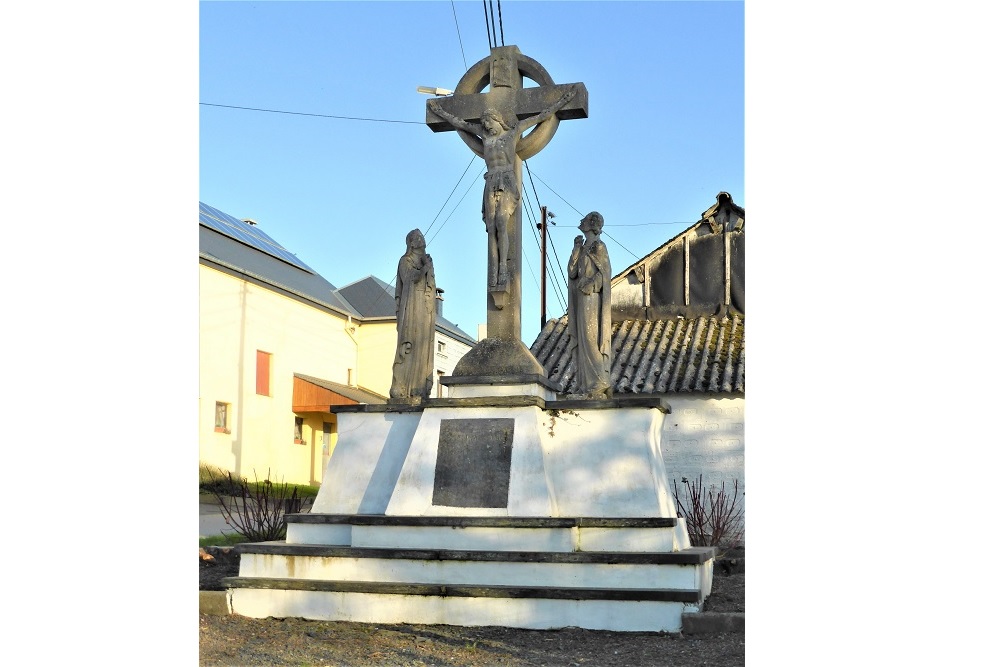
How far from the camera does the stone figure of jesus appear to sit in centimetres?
937

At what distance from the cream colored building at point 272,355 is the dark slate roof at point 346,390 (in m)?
0.07

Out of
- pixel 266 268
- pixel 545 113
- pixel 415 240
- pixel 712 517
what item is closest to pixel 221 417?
pixel 266 268

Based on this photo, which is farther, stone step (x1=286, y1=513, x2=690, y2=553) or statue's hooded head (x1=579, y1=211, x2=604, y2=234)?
statue's hooded head (x1=579, y1=211, x2=604, y2=234)

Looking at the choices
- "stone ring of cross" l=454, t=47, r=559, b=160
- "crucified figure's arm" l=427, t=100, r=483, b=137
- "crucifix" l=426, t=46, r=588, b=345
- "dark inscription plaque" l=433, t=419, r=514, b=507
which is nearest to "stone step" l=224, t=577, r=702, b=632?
"dark inscription plaque" l=433, t=419, r=514, b=507

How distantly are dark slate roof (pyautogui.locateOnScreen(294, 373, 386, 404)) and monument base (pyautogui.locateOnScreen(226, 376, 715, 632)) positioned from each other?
19.7 m

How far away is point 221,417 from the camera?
83.5 ft

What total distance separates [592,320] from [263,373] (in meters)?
20.1

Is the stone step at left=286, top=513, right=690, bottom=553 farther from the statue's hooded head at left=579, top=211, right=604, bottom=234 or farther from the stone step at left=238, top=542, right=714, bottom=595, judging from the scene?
the statue's hooded head at left=579, top=211, right=604, bottom=234

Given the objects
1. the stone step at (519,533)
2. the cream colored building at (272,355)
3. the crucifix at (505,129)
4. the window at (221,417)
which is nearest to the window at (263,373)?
the cream colored building at (272,355)

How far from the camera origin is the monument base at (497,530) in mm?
7516

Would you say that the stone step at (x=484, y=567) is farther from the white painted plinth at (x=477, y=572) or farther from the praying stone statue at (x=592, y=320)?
the praying stone statue at (x=592, y=320)

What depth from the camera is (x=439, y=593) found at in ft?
25.1

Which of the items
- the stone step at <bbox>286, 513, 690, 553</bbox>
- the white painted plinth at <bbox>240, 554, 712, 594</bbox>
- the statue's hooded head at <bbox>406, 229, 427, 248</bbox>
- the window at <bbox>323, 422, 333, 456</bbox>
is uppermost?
the statue's hooded head at <bbox>406, 229, 427, 248</bbox>

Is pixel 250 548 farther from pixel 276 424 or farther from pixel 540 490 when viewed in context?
pixel 276 424
